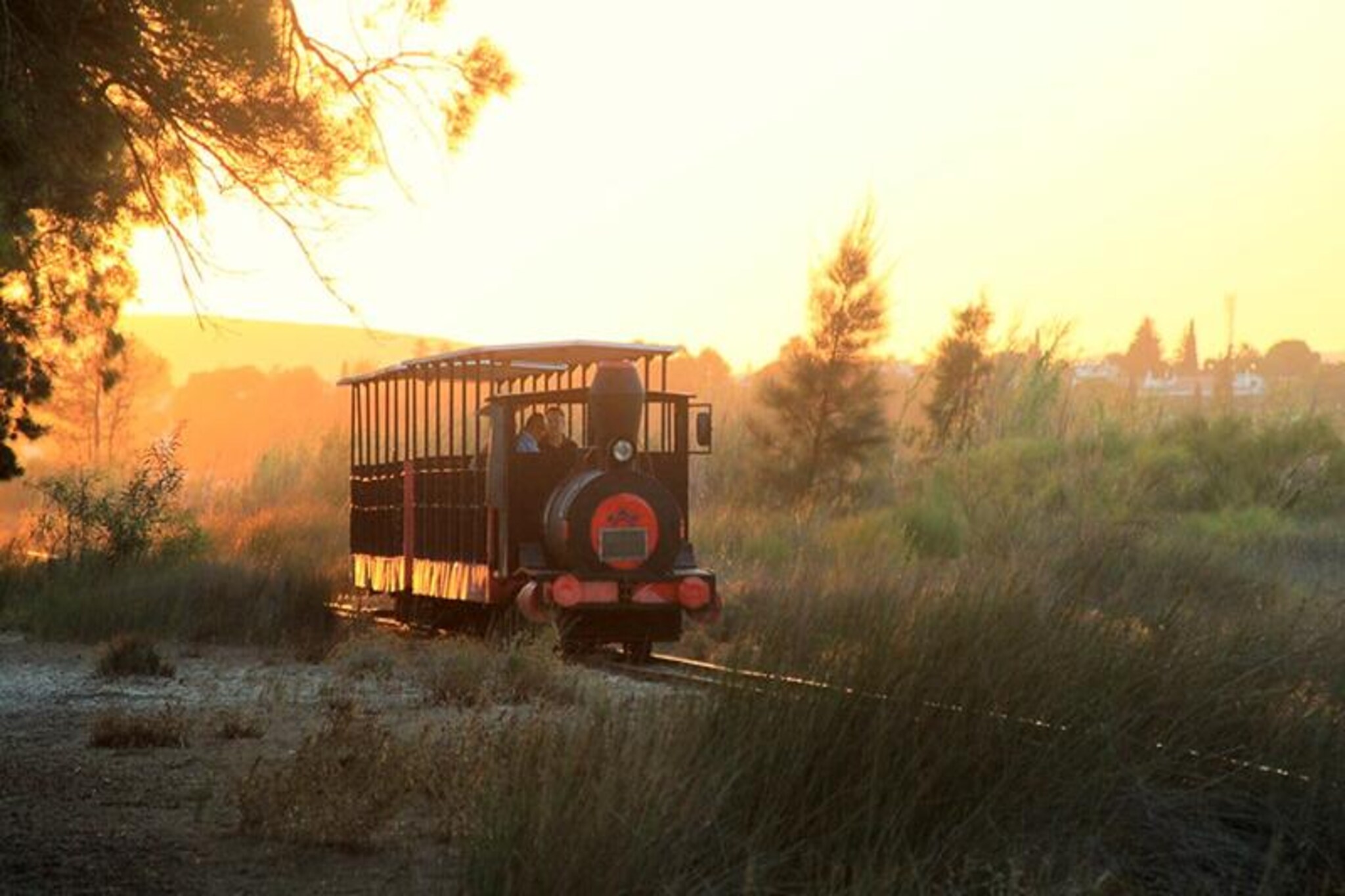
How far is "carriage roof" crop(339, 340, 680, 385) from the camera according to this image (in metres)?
19.8

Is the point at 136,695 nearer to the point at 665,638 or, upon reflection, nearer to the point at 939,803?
the point at 665,638

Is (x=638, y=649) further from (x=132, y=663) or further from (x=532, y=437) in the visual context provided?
(x=132, y=663)

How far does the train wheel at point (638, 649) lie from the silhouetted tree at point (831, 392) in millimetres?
16360

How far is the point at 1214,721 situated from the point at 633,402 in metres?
9.07

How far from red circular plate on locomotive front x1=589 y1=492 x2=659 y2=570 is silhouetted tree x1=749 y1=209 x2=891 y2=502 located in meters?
16.7

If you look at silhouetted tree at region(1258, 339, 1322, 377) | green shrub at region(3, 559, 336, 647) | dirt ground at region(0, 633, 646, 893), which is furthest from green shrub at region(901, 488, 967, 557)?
silhouetted tree at region(1258, 339, 1322, 377)

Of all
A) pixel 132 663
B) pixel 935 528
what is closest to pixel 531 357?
pixel 132 663

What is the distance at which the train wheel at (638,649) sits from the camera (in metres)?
18.6

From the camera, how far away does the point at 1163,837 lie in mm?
9227

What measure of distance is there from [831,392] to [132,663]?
63.0ft

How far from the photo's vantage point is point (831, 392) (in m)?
36.2

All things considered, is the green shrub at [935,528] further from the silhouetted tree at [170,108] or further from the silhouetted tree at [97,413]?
the silhouetted tree at [97,413]

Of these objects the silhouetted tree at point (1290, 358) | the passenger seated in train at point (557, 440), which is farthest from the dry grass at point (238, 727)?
the silhouetted tree at point (1290, 358)

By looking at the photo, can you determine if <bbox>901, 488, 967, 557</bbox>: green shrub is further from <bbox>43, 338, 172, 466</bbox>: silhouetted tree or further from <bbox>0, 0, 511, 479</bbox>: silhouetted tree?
<bbox>43, 338, 172, 466</bbox>: silhouetted tree
